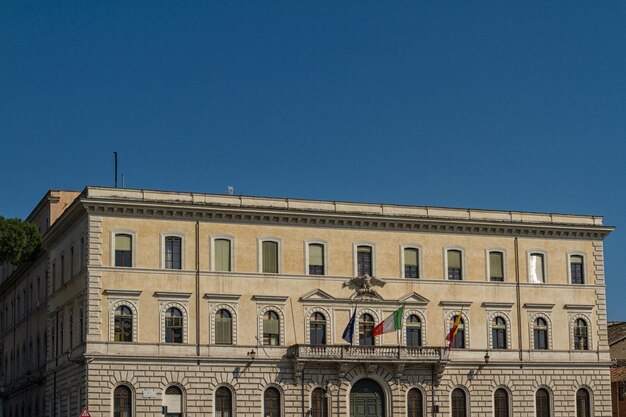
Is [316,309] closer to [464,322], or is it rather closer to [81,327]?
[464,322]

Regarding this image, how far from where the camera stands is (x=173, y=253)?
2579 inches

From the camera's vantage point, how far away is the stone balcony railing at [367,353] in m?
66.1

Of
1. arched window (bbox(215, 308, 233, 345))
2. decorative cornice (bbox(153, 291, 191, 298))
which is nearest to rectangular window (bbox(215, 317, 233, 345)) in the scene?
arched window (bbox(215, 308, 233, 345))

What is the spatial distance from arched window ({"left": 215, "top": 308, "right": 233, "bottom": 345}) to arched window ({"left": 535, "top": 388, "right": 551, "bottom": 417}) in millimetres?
18890

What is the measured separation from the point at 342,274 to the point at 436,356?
→ 693cm

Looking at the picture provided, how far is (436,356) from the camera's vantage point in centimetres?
6856

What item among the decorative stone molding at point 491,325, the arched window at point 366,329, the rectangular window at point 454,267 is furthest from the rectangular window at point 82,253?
the decorative stone molding at point 491,325

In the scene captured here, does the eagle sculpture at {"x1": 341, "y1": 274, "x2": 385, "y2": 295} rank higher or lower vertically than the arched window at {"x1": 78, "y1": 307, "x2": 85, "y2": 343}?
higher

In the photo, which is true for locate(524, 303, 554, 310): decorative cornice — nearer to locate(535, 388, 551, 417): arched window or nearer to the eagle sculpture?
→ locate(535, 388, 551, 417): arched window

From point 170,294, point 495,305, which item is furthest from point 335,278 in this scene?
point 495,305

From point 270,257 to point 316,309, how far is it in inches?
151

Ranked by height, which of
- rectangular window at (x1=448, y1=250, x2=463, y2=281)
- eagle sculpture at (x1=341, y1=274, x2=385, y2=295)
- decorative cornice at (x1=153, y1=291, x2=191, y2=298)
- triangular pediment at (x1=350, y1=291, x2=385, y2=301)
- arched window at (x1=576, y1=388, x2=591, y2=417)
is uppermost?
rectangular window at (x1=448, y1=250, x2=463, y2=281)

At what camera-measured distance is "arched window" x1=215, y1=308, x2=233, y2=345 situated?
65.6m

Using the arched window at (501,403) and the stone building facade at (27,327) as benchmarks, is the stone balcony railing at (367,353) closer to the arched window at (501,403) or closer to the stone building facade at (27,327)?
the arched window at (501,403)
